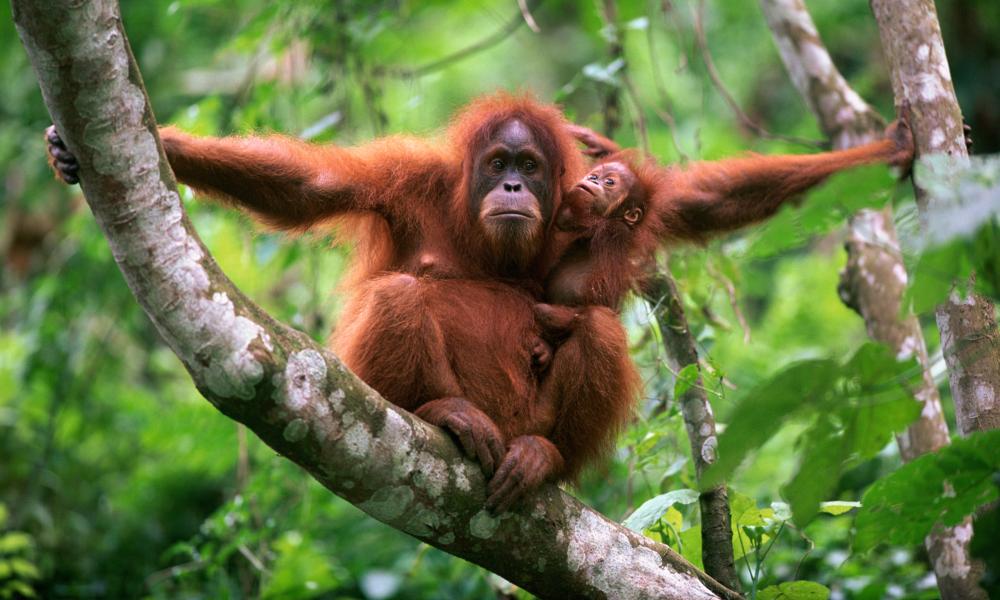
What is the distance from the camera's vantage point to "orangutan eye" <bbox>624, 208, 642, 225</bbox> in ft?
15.3

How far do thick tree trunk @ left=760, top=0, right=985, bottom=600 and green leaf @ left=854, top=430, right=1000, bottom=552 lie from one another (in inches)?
60.4

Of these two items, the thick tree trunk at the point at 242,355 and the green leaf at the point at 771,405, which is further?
the thick tree trunk at the point at 242,355

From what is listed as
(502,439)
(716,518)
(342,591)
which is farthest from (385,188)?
(342,591)

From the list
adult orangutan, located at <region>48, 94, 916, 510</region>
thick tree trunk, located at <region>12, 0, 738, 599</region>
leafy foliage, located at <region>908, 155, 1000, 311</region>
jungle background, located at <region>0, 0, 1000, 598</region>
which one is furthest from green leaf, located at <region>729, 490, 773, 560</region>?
leafy foliage, located at <region>908, 155, 1000, 311</region>

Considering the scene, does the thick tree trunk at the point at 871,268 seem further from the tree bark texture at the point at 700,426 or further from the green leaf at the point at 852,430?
the green leaf at the point at 852,430

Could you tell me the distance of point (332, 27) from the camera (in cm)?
665

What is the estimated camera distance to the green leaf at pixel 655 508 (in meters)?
3.77

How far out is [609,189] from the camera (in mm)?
4605

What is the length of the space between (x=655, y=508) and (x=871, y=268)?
222cm

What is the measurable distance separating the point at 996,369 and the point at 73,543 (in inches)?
277

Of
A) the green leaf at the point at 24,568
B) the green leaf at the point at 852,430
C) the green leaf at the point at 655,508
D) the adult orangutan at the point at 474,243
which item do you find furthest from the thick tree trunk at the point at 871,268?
the green leaf at the point at 24,568

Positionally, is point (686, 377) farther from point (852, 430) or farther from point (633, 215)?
point (633, 215)

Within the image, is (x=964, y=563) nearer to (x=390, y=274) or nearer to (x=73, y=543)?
(x=390, y=274)

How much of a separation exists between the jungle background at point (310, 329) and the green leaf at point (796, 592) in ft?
0.57
